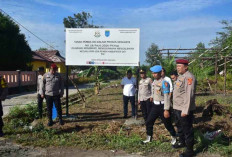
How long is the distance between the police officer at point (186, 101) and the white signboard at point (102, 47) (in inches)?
139

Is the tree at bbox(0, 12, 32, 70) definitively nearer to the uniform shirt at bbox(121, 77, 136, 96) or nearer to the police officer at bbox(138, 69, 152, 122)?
the uniform shirt at bbox(121, 77, 136, 96)

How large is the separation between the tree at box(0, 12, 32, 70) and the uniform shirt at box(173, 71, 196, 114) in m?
21.0

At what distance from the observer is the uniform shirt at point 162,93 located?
18.1 ft

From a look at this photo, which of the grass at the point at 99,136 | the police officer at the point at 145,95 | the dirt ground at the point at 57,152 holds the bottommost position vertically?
the dirt ground at the point at 57,152

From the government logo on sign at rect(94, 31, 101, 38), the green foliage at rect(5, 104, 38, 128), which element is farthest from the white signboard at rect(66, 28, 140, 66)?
the green foliage at rect(5, 104, 38, 128)

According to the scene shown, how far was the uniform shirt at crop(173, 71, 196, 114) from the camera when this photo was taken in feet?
15.9

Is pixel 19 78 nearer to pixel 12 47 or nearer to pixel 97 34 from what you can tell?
pixel 12 47

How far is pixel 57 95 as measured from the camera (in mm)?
7719

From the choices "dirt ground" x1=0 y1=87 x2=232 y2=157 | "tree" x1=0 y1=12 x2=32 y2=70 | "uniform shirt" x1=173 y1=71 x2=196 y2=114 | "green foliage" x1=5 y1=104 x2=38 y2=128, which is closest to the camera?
"uniform shirt" x1=173 y1=71 x2=196 y2=114

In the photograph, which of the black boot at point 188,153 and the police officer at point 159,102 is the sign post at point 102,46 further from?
the black boot at point 188,153

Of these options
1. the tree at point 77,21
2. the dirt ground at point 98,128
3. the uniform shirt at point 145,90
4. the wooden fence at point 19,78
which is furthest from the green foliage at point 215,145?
the tree at point 77,21

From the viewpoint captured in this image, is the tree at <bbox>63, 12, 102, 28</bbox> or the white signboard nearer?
the white signboard

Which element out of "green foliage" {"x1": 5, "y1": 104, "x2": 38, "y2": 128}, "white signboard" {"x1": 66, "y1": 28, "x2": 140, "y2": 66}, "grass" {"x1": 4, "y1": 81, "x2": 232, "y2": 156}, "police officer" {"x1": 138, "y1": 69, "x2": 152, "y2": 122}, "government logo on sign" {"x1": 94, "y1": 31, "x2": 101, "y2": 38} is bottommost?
"grass" {"x1": 4, "y1": 81, "x2": 232, "y2": 156}

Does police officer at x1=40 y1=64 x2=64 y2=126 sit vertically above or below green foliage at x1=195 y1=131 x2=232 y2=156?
above
